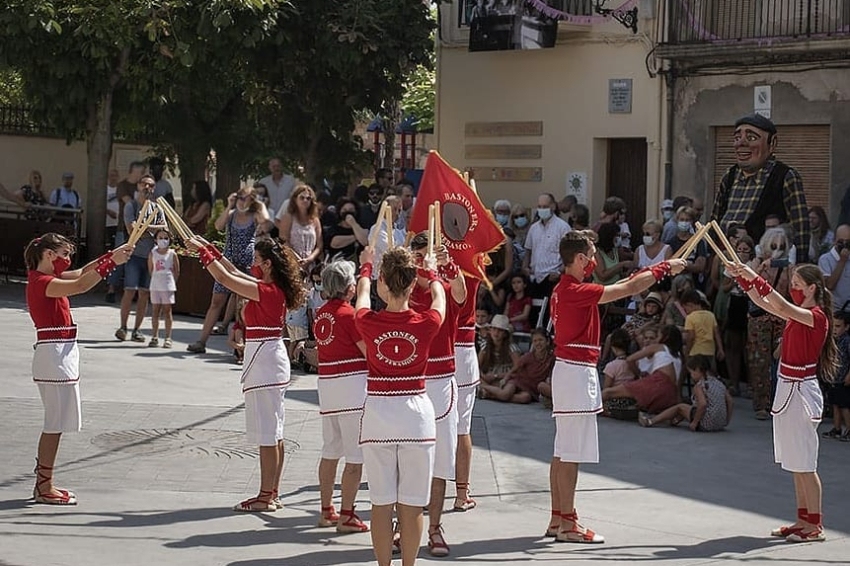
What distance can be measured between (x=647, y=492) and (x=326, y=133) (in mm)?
15222

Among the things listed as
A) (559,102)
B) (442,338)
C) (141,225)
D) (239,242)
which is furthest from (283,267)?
(559,102)

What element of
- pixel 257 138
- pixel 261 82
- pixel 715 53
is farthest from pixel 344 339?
pixel 257 138

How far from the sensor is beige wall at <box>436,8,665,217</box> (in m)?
22.1

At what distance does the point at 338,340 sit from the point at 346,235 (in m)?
9.15

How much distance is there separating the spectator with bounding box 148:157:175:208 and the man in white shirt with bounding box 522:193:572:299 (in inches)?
254

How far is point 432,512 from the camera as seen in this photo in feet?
30.0

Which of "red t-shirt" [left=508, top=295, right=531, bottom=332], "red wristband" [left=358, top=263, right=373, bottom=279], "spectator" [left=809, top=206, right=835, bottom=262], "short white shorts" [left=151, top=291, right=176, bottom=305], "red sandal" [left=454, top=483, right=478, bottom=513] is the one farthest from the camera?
"short white shorts" [left=151, top=291, right=176, bottom=305]

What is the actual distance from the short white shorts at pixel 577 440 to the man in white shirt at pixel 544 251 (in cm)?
826

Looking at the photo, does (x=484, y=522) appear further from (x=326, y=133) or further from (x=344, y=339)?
(x=326, y=133)

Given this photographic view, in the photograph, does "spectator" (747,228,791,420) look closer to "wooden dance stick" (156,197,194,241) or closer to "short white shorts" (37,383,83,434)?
"wooden dance stick" (156,197,194,241)

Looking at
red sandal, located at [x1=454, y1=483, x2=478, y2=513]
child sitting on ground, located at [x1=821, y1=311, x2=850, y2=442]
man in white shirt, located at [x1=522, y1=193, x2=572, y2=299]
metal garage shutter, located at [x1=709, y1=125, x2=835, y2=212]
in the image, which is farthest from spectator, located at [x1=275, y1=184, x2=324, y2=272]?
red sandal, located at [x1=454, y1=483, x2=478, y2=513]

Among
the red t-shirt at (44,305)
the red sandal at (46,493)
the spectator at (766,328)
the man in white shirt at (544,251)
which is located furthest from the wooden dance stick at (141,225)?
the man in white shirt at (544,251)

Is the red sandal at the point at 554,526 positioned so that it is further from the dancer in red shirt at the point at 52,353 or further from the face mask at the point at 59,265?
the face mask at the point at 59,265

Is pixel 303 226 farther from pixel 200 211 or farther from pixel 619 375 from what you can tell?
pixel 619 375
